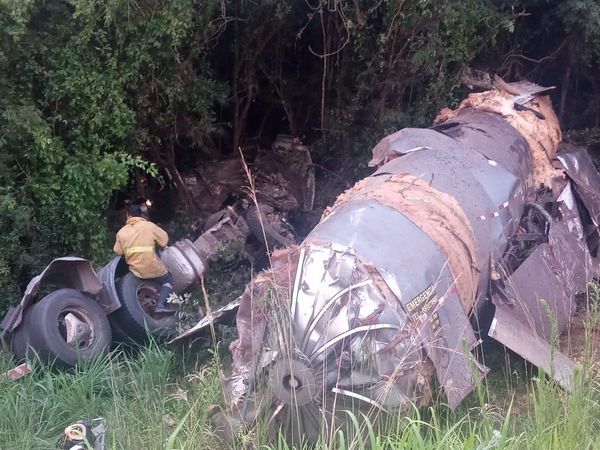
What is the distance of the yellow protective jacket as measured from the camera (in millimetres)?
6785

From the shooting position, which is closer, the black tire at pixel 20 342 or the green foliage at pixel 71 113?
Result: the black tire at pixel 20 342

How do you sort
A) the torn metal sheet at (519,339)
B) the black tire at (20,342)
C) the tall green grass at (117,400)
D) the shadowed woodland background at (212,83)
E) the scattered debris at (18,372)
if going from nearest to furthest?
the tall green grass at (117,400) < the torn metal sheet at (519,339) < the scattered debris at (18,372) < the black tire at (20,342) < the shadowed woodland background at (212,83)

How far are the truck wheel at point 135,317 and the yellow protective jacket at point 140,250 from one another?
0.10 meters

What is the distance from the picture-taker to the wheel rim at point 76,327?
5.89 metres

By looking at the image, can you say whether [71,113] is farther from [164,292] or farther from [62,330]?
[62,330]

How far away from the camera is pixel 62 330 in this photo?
6078 millimetres

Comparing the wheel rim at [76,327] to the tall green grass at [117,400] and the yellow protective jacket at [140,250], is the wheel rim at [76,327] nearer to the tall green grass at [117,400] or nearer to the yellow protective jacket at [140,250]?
the tall green grass at [117,400]

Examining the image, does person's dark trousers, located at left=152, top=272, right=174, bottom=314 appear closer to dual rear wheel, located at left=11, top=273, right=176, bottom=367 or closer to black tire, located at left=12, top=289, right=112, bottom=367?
dual rear wheel, located at left=11, top=273, right=176, bottom=367

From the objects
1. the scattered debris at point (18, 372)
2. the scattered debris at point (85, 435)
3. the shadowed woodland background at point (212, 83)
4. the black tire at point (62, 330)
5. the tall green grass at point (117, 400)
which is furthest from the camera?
the shadowed woodland background at point (212, 83)

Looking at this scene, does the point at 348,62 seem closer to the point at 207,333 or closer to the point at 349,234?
the point at 207,333

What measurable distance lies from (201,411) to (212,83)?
201 inches

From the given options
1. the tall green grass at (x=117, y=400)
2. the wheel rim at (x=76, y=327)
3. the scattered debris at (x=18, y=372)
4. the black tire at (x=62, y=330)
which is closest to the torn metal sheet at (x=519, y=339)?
the tall green grass at (x=117, y=400)

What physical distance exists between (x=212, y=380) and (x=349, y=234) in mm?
1192

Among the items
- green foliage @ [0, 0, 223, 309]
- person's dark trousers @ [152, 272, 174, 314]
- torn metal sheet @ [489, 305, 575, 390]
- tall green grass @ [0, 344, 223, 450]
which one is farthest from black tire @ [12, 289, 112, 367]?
torn metal sheet @ [489, 305, 575, 390]
